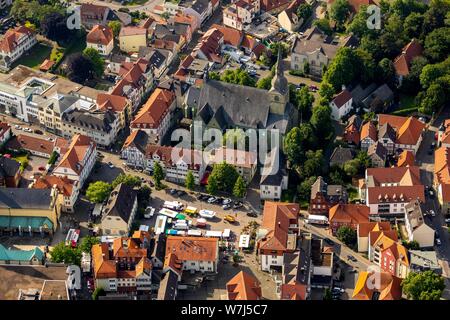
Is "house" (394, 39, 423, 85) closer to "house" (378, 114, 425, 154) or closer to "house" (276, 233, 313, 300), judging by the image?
"house" (378, 114, 425, 154)

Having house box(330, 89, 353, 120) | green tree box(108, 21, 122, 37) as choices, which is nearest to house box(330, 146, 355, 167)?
house box(330, 89, 353, 120)

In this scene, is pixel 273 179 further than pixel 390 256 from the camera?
Yes

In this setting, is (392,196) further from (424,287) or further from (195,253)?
(195,253)

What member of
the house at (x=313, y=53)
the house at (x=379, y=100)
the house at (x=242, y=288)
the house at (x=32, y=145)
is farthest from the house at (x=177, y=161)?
the house at (x=313, y=53)

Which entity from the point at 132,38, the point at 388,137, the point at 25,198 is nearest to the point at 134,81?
the point at 132,38
